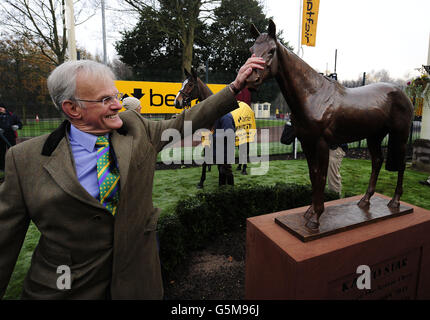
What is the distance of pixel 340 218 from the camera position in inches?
87.4

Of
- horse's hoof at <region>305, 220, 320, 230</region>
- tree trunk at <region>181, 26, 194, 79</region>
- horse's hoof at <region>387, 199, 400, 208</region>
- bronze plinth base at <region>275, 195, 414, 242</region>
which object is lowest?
bronze plinth base at <region>275, 195, 414, 242</region>

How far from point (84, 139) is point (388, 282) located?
263cm

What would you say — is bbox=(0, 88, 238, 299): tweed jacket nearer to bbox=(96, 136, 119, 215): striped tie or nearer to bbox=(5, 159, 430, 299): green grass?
bbox=(96, 136, 119, 215): striped tie

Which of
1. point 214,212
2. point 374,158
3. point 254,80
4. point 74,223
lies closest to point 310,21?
point 374,158

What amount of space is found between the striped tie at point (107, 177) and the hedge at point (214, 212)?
4.89 ft

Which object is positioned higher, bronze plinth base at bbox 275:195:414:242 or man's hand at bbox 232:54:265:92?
man's hand at bbox 232:54:265:92

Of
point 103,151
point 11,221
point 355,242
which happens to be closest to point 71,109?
point 103,151

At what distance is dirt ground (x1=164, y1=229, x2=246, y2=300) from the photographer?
2736 mm

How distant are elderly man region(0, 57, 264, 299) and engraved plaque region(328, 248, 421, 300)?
58.1 inches

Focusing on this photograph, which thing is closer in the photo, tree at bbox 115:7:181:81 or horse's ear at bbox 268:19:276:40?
horse's ear at bbox 268:19:276:40

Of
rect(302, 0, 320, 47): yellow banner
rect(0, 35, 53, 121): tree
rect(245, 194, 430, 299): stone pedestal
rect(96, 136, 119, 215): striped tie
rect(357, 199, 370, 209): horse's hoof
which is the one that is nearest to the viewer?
rect(96, 136, 119, 215): striped tie

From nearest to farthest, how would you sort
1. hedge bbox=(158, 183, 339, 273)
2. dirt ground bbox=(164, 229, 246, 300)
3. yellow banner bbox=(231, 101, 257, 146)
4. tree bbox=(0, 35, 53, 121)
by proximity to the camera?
dirt ground bbox=(164, 229, 246, 300), hedge bbox=(158, 183, 339, 273), yellow banner bbox=(231, 101, 257, 146), tree bbox=(0, 35, 53, 121)

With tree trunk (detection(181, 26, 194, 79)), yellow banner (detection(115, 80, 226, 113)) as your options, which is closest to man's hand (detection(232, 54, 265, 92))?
yellow banner (detection(115, 80, 226, 113))
